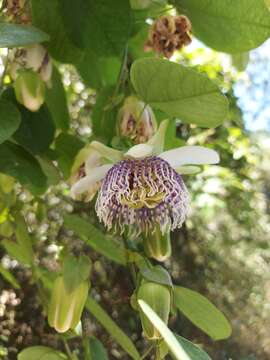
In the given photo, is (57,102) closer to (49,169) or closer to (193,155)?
(49,169)

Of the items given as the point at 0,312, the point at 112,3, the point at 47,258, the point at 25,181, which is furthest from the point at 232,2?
the point at 0,312

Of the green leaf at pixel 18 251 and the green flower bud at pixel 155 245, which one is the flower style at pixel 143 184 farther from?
the green leaf at pixel 18 251

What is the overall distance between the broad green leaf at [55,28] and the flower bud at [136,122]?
81 mm

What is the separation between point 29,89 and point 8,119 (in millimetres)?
55

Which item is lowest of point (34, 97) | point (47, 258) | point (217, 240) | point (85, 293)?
point (217, 240)

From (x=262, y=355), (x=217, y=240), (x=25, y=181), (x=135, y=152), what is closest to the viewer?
(x=135, y=152)

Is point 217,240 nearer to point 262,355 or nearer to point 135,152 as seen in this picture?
point 262,355

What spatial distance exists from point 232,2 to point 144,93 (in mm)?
102

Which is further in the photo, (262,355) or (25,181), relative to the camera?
(262,355)

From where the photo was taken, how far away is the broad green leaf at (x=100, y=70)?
0.59m

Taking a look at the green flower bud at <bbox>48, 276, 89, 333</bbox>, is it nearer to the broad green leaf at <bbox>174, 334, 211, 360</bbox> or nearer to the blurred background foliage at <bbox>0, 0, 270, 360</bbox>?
the broad green leaf at <bbox>174, 334, 211, 360</bbox>

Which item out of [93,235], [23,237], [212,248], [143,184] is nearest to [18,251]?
[23,237]

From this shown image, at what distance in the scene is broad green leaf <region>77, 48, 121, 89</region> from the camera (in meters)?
0.59

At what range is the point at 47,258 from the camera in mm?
1991
